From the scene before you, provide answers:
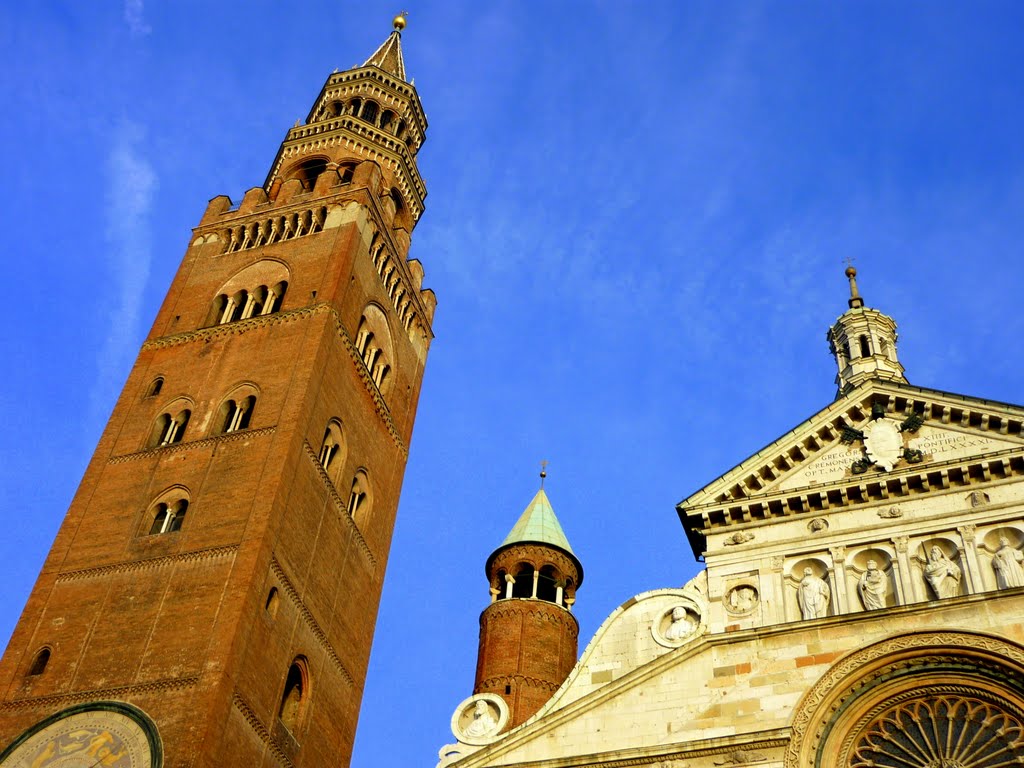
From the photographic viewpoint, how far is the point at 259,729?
2408 cm

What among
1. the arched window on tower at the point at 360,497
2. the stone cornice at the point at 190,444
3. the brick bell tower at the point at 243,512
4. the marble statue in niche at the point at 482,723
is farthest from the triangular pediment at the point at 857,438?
the arched window on tower at the point at 360,497

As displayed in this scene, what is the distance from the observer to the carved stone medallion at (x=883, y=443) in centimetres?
2034

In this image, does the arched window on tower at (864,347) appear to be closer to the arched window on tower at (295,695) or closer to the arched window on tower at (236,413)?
the arched window on tower at (295,695)

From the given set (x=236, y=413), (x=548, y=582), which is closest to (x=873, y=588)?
(x=548, y=582)

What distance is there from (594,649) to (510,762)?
7.60ft

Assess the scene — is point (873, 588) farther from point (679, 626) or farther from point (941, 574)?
point (679, 626)

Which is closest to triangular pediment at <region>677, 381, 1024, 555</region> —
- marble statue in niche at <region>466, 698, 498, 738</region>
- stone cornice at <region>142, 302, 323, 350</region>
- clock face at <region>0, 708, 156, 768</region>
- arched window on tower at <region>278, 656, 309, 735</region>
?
marble statue in niche at <region>466, 698, 498, 738</region>

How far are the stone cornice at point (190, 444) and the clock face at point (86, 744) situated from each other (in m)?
7.06

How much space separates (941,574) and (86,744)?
50.3ft

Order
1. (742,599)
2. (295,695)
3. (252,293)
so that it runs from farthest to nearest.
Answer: (252,293) < (295,695) < (742,599)

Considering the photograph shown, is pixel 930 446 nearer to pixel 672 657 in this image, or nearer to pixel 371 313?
pixel 672 657

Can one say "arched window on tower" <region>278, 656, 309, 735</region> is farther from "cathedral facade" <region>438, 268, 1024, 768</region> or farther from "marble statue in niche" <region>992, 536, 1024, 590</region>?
"marble statue in niche" <region>992, 536, 1024, 590</region>

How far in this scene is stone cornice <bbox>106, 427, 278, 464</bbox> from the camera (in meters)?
28.4

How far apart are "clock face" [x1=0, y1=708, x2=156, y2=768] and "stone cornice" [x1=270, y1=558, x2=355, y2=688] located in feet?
13.9
